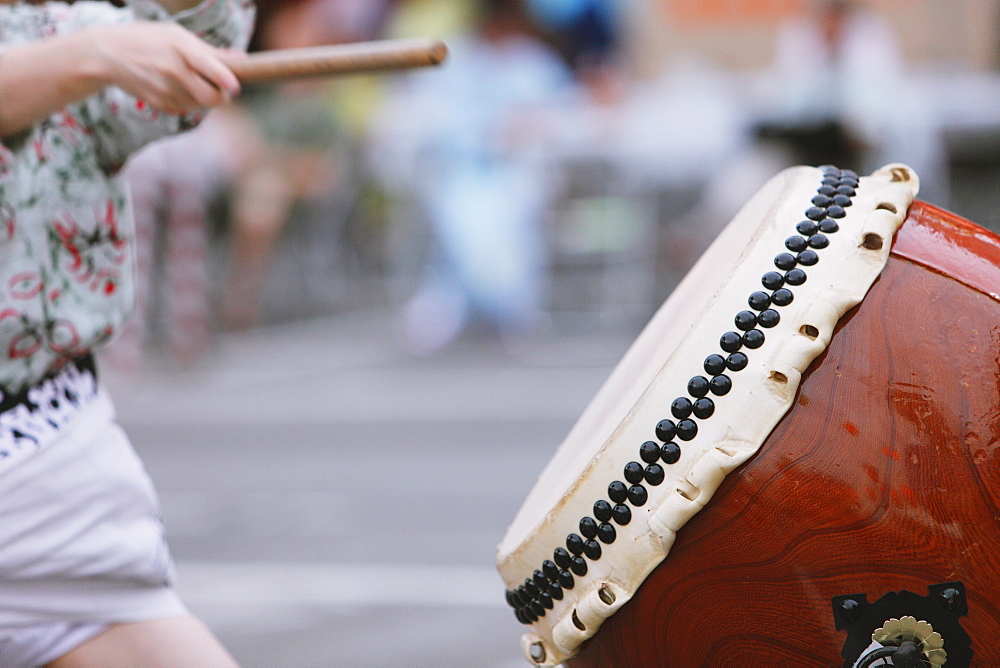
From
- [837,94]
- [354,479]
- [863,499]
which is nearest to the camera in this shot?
[863,499]

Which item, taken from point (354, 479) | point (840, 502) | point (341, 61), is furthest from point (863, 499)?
point (354, 479)

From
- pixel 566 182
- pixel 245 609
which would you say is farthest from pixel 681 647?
pixel 566 182

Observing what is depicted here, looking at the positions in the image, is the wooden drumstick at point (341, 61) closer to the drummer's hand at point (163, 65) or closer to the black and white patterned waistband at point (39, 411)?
the drummer's hand at point (163, 65)

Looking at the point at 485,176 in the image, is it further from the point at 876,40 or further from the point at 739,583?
the point at 739,583

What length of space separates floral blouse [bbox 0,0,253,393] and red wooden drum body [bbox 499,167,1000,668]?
0.56 m

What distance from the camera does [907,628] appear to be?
0.99 meters

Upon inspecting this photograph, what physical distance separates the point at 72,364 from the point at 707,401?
0.70 m

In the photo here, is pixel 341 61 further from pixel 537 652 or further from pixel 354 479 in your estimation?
pixel 354 479

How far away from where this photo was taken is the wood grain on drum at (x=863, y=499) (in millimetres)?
972

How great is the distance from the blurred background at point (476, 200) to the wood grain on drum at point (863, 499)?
296 cm

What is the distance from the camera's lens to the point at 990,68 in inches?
275

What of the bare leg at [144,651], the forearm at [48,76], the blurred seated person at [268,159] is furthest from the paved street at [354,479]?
the forearm at [48,76]

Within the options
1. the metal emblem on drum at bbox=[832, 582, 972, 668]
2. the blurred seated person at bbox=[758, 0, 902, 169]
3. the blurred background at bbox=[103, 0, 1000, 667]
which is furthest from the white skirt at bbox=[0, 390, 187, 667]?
the blurred seated person at bbox=[758, 0, 902, 169]

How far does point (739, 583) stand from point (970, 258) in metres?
0.36
